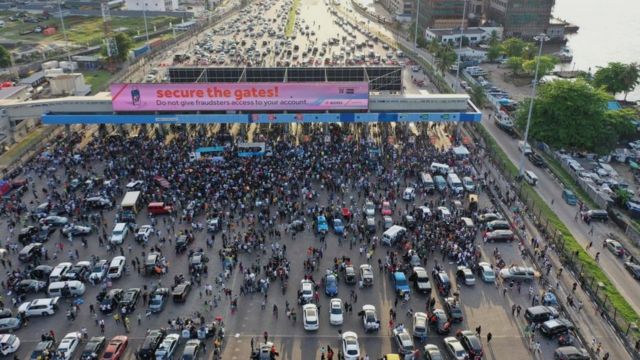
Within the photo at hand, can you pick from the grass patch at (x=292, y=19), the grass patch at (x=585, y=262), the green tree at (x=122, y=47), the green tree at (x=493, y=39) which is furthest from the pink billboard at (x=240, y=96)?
the grass patch at (x=292, y=19)

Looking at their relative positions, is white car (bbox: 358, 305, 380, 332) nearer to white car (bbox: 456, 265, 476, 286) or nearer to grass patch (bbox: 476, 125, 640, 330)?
white car (bbox: 456, 265, 476, 286)

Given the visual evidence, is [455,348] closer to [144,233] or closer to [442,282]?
[442,282]

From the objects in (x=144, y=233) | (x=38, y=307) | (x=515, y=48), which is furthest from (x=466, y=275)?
(x=515, y=48)

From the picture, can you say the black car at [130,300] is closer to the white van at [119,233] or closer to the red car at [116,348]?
the red car at [116,348]

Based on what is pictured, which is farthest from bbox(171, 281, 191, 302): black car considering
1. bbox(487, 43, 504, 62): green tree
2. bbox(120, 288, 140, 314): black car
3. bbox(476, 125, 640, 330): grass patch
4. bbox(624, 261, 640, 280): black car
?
bbox(487, 43, 504, 62): green tree

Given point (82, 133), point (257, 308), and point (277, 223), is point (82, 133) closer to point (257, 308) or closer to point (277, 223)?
point (277, 223)
